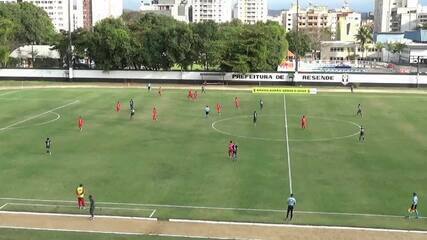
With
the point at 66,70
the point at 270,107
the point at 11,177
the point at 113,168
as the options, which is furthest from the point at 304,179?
the point at 66,70

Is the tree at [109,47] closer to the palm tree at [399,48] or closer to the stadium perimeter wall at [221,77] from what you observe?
the stadium perimeter wall at [221,77]

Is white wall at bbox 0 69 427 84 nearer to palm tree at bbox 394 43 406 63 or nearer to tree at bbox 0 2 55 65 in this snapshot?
tree at bbox 0 2 55 65

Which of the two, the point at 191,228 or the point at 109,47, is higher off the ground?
the point at 109,47

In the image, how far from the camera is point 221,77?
8719 centimetres

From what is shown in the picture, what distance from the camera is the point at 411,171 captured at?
115ft

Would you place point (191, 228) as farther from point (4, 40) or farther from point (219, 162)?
point (4, 40)

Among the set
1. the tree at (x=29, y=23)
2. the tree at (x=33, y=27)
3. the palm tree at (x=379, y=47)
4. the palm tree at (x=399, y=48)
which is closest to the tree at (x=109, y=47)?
the tree at (x=29, y=23)

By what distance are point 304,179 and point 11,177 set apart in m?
17.5

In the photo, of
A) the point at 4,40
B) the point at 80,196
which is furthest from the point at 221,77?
the point at 80,196

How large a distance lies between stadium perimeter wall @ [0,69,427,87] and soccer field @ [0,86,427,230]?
2247 centimetres

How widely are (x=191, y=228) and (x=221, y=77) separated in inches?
2479

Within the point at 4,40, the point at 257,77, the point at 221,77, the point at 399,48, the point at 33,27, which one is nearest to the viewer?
the point at 257,77

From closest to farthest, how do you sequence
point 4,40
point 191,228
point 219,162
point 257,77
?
point 191,228 → point 219,162 → point 257,77 → point 4,40

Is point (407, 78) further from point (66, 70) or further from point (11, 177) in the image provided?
point (11, 177)
